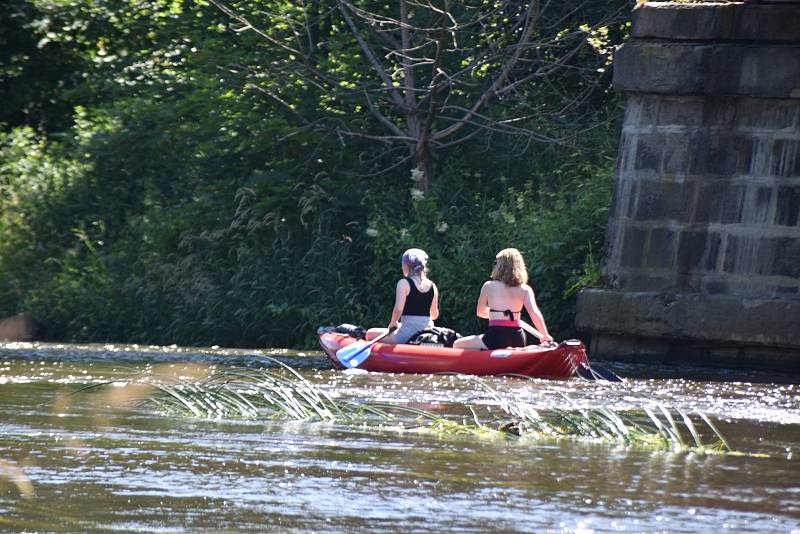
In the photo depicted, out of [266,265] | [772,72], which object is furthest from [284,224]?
[772,72]

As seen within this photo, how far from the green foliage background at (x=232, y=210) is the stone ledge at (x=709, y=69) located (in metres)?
1.82

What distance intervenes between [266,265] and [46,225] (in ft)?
12.0

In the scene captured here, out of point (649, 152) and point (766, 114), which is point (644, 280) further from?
point (766, 114)

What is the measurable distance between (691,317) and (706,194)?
3.57 feet

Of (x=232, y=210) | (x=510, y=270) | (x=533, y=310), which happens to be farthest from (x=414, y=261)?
(x=232, y=210)

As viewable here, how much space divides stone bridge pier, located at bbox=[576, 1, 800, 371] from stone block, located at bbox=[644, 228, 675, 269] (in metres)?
0.01

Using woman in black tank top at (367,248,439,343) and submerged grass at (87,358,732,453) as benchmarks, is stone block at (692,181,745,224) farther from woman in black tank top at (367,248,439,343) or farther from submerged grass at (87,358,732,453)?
submerged grass at (87,358,732,453)

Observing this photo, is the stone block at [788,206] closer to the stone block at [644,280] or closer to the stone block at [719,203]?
the stone block at [719,203]

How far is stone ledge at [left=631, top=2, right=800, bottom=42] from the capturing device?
13406mm

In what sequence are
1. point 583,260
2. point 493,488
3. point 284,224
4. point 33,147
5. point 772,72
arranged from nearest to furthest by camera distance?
point 493,488 → point 772,72 → point 583,260 → point 284,224 → point 33,147

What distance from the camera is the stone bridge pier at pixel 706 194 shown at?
44.1ft

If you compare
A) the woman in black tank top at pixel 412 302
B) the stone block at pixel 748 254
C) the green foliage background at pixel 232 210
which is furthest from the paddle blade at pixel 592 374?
the green foliage background at pixel 232 210

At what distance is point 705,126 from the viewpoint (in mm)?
13719

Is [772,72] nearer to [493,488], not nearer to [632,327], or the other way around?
[632,327]
